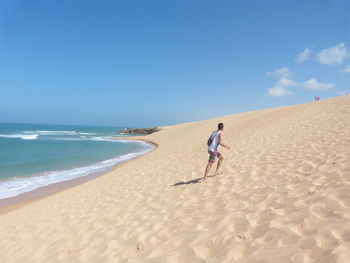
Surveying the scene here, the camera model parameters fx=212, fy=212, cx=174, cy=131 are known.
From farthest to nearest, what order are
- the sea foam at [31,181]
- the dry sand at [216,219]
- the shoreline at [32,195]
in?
the sea foam at [31,181] → the shoreline at [32,195] → the dry sand at [216,219]

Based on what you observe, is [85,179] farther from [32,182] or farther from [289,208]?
[289,208]

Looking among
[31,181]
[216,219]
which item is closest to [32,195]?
[31,181]

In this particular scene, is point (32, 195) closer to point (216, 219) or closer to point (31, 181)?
point (31, 181)

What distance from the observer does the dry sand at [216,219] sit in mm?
2605

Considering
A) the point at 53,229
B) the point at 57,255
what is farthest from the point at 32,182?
the point at 57,255

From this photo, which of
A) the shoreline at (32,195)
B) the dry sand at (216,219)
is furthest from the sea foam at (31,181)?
the dry sand at (216,219)

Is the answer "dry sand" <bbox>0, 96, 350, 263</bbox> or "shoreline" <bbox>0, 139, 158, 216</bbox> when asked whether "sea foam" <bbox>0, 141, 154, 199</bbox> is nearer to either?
"shoreline" <bbox>0, 139, 158, 216</bbox>

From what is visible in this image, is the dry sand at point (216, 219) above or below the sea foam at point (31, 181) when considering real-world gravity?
above

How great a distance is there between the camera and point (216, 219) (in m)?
3.67

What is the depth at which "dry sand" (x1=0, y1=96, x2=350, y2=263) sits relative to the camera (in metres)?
2.61

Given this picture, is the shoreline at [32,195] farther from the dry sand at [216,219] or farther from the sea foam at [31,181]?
the dry sand at [216,219]

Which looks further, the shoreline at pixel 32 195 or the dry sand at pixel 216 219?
the shoreline at pixel 32 195

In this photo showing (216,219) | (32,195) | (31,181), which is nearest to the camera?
(216,219)

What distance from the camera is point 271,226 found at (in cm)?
296
